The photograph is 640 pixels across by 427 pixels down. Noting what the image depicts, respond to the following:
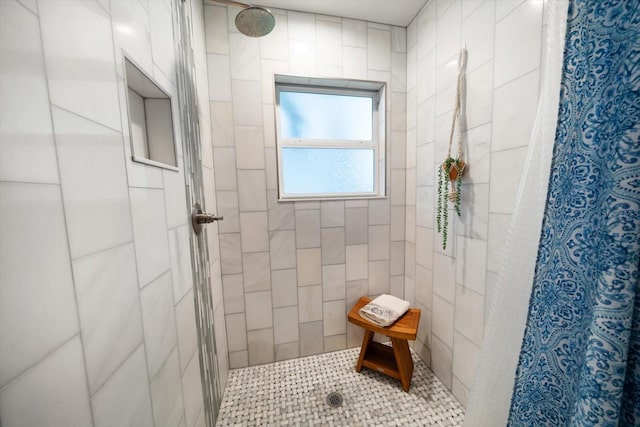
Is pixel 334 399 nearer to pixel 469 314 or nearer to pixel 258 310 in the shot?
pixel 258 310

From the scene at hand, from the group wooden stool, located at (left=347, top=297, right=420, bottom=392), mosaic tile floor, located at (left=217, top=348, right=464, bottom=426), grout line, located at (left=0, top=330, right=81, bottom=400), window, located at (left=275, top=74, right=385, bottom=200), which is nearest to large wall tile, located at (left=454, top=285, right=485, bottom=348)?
wooden stool, located at (left=347, top=297, right=420, bottom=392)

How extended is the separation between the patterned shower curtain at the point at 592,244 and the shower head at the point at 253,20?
98cm

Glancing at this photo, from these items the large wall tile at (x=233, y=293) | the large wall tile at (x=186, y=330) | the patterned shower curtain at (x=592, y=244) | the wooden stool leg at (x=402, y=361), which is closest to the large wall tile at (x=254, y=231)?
the large wall tile at (x=233, y=293)

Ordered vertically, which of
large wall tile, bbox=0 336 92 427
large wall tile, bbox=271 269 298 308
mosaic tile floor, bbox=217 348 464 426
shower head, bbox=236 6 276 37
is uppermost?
shower head, bbox=236 6 276 37

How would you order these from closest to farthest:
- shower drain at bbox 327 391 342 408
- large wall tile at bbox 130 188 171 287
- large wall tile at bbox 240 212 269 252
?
large wall tile at bbox 130 188 171 287 < shower drain at bbox 327 391 342 408 < large wall tile at bbox 240 212 269 252

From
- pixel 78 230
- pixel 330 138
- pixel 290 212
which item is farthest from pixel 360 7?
pixel 78 230

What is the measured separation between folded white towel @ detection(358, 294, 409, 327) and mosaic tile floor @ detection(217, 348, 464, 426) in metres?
0.40

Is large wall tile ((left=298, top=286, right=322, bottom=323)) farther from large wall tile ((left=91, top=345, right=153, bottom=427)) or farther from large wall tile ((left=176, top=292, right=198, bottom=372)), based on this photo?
large wall tile ((left=91, top=345, right=153, bottom=427))

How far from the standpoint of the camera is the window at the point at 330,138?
154 centimetres

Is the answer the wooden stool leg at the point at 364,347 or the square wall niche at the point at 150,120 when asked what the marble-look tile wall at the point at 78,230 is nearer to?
the square wall niche at the point at 150,120

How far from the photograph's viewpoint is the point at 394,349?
1315 mm

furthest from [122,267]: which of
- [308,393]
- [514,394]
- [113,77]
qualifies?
[308,393]

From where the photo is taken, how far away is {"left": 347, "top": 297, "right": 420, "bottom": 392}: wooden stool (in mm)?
1279

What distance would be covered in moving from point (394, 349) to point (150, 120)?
1.63 meters
